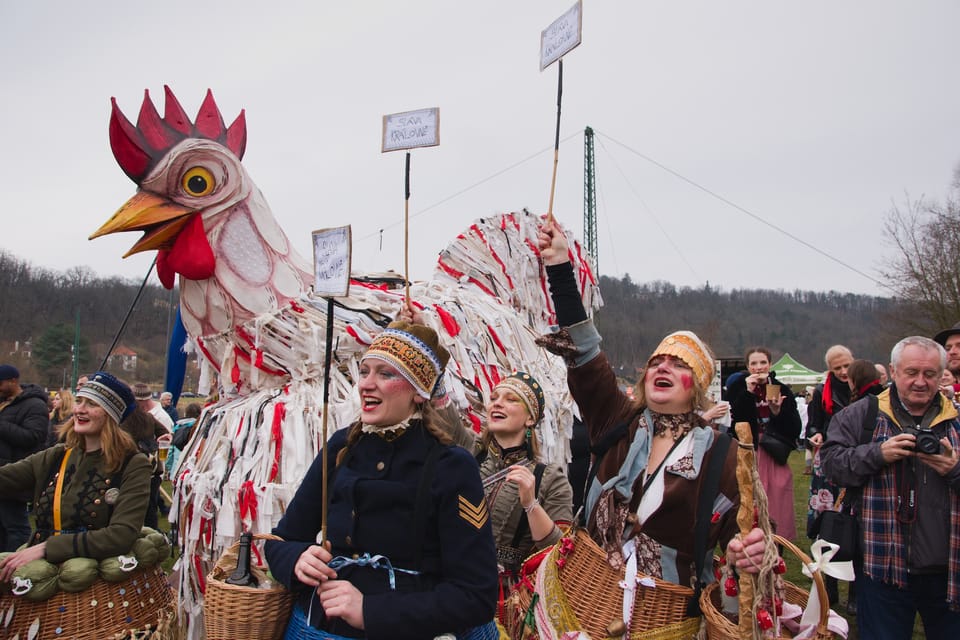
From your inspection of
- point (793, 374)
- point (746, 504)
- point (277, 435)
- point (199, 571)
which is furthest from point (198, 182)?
point (793, 374)

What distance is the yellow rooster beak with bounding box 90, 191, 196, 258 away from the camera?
10.7 ft

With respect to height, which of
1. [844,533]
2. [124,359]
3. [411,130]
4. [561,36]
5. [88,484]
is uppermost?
[561,36]

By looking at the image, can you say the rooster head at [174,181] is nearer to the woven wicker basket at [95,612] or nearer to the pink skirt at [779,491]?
the woven wicker basket at [95,612]

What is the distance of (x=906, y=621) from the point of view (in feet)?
9.17

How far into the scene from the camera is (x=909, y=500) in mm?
2771

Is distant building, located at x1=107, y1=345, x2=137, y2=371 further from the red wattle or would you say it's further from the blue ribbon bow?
the blue ribbon bow

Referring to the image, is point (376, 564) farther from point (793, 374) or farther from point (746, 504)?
point (793, 374)

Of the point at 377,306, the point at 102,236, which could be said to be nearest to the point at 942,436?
the point at 377,306

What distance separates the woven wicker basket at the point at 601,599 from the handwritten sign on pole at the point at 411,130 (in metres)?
1.91

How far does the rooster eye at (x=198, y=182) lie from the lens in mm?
3475

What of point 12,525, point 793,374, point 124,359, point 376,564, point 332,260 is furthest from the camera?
point 124,359

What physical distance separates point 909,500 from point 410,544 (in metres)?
2.12

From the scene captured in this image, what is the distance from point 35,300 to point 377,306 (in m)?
40.6

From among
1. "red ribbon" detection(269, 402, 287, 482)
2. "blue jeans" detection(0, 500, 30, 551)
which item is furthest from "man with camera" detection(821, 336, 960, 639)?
"blue jeans" detection(0, 500, 30, 551)
